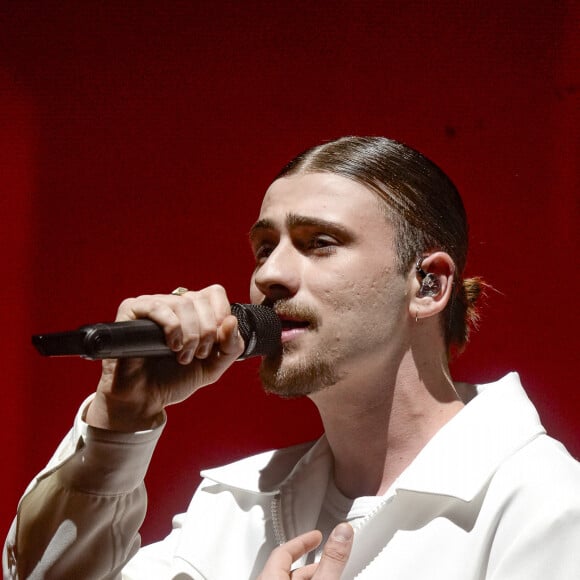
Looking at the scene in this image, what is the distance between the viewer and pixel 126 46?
1975 millimetres

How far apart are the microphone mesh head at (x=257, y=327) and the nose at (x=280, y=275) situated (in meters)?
0.07

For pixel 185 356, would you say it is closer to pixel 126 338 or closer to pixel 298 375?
pixel 126 338

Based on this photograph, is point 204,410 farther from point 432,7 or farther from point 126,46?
point 432,7

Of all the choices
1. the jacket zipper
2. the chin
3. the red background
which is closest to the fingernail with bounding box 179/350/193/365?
the chin

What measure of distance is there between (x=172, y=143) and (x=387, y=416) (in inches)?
32.6

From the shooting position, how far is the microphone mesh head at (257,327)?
4.27ft

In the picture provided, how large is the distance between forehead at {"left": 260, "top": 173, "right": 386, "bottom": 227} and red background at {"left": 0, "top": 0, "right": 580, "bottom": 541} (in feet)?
1.38

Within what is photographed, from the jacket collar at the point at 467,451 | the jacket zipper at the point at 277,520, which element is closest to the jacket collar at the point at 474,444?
the jacket collar at the point at 467,451

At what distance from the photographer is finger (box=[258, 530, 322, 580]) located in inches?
47.3

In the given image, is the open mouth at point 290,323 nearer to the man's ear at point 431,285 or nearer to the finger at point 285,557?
the man's ear at point 431,285

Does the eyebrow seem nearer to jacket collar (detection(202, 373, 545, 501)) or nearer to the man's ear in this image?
the man's ear

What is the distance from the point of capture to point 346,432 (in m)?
1.54

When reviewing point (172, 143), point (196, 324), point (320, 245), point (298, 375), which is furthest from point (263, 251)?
point (172, 143)

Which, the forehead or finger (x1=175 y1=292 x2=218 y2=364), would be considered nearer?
finger (x1=175 y1=292 x2=218 y2=364)
